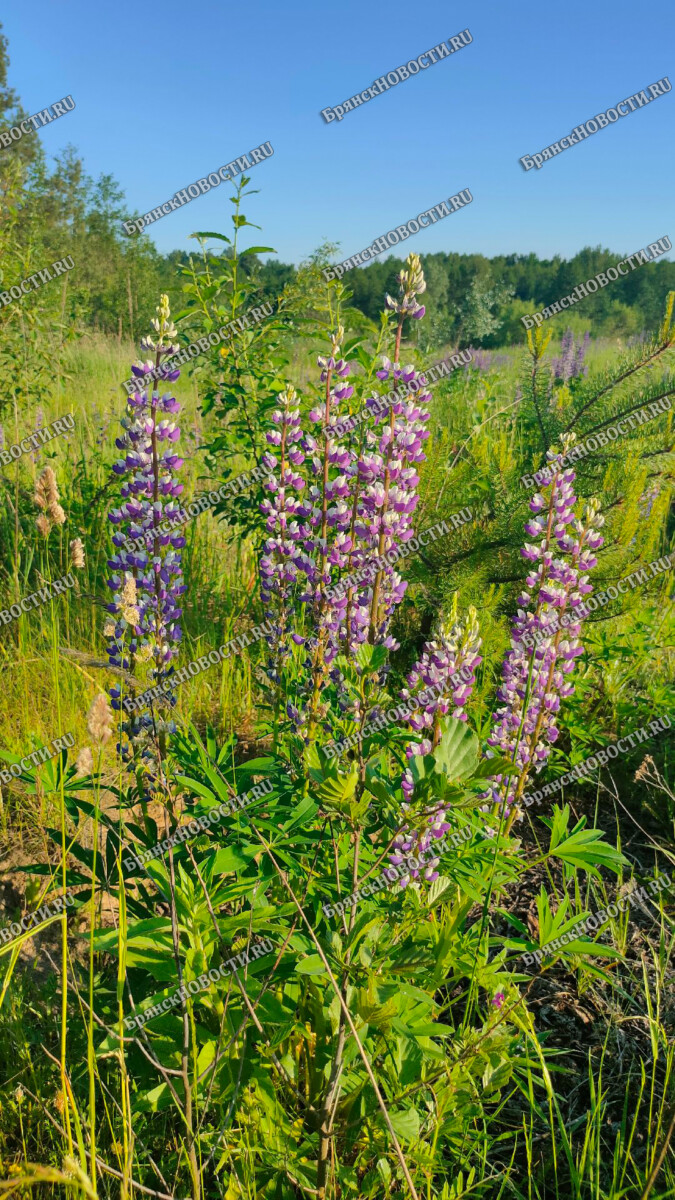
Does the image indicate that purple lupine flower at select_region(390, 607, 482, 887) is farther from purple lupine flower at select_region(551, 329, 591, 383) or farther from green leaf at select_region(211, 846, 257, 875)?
purple lupine flower at select_region(551, 329, 591, 383)

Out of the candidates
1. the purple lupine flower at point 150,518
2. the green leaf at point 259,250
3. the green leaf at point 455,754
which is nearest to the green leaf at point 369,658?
the green leaf at point 455,754

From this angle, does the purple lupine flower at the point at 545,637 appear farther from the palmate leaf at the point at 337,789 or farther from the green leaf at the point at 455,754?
the palmate leaf at the point at 337,789

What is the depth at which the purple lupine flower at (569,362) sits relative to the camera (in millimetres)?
9461

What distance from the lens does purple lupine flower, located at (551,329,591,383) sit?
946cm

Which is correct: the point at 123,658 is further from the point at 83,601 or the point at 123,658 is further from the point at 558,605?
the point at 83,601

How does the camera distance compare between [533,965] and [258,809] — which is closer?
[258,809]

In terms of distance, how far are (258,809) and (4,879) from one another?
1.63 meters

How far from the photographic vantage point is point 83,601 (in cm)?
454

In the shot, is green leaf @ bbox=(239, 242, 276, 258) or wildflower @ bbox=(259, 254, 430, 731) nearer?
wildflower @ bbox=(259, 254, 430, 731)

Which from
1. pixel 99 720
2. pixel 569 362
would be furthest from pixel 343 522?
pixel 569 362

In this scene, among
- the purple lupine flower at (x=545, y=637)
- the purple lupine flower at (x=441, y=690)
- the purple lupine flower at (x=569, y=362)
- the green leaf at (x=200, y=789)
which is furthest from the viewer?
the purple lupine flower at (x=569, y=362)

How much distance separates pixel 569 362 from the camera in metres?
9.98

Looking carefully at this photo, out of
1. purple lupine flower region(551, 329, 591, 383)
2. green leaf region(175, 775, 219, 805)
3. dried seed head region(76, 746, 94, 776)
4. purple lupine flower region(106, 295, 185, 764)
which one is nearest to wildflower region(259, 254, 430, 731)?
purple lupine flower region(106, 295, 185, 764)

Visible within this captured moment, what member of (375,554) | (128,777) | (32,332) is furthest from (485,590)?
(32,332)
